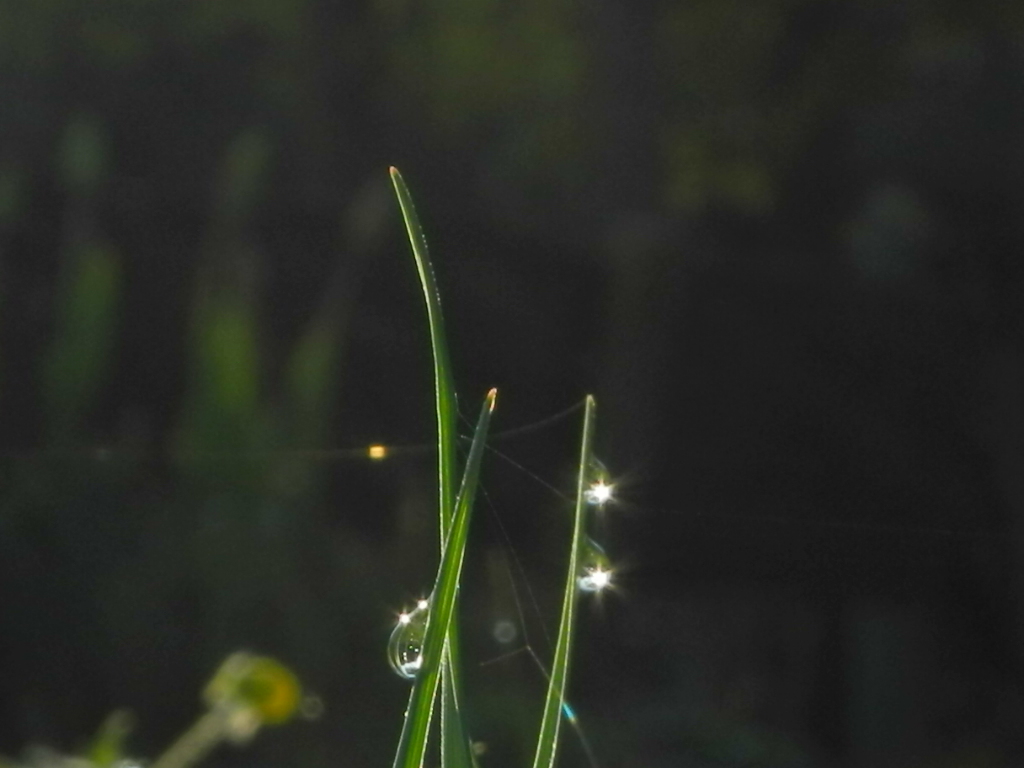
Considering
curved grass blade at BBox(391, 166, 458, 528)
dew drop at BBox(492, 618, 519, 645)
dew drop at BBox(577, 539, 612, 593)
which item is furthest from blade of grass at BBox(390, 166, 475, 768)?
dew drop at BBox(492, 618, 519, 645)

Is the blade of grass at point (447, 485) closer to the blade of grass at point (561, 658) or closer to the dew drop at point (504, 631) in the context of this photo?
the blade of grass at point (561, 658)

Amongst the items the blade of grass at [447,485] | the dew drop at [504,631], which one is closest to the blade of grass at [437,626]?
the blade of grass at [447,485]

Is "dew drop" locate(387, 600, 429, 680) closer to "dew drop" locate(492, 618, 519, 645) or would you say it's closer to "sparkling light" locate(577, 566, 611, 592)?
"sparkling light" locate(577, 566, 611, 592)

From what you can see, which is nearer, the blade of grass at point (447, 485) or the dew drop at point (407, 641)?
the blade of grass at point (447, 485)

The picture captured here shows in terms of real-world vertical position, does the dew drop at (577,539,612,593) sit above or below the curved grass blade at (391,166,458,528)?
above

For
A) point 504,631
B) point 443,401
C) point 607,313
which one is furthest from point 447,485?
point 607,313

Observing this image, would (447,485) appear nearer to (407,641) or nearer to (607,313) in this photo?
(407,641)
